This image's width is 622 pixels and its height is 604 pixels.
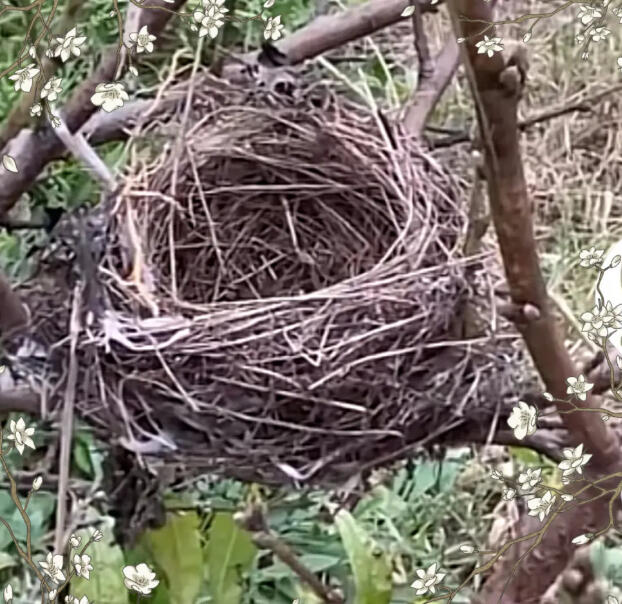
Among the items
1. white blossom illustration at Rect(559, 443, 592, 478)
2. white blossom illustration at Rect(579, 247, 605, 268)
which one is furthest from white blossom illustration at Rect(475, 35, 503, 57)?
white blossom illustration at Rect(559, 443, 592, 478)

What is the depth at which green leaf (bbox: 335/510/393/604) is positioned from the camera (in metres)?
0.55

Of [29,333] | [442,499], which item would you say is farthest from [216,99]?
[442,499]

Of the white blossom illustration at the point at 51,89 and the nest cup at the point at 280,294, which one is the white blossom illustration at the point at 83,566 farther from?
the white blossom illustration at the point at 51,89

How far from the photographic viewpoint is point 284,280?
684 millimetres

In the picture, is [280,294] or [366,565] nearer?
[366,565]

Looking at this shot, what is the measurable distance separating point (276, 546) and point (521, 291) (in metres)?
0.24

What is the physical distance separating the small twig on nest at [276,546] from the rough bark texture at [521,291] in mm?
103

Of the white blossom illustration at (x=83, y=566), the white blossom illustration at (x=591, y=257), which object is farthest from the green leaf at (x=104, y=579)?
the white blossom illustration at (x=591, y=257)

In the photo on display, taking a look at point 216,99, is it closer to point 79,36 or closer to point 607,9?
point 79,36

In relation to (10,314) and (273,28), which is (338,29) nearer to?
(273,28)

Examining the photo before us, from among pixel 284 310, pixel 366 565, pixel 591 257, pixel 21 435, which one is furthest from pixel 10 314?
pixel 591 257

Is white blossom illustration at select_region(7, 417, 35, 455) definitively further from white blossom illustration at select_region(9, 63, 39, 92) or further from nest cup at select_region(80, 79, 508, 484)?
white blossom illustration at select_region(9, 63, 39, 92)

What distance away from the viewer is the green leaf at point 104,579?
55 centimetres

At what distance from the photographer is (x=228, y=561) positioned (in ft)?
1.82
